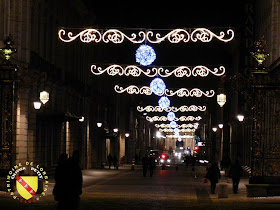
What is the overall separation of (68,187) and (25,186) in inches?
279

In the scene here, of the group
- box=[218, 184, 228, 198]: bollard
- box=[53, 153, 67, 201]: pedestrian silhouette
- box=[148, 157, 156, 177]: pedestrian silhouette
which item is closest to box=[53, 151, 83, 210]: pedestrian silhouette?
box=[53, 153, 67, 201]: pedestrian silhouette

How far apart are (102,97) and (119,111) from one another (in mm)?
17839

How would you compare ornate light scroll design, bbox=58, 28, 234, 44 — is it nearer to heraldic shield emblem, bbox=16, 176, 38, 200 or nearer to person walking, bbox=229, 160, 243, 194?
person walking, bbox=229, 160, 243, 194

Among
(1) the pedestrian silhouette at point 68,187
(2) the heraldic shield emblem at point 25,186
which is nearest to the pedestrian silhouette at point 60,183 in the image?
(1) the pedestrian silhouette at point 68,187

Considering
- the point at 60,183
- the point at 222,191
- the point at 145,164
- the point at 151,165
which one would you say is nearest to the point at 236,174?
the point at 222,191

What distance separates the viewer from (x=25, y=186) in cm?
2403

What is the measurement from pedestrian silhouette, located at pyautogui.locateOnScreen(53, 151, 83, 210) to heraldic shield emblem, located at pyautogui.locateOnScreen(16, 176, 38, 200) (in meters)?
6.51

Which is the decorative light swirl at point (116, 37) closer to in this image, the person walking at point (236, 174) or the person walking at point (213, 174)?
the person walking at point (213, 174)

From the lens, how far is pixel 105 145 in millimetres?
77562

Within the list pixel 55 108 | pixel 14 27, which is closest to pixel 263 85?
pixel 14 27

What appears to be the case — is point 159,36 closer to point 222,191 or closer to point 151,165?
point 222,191

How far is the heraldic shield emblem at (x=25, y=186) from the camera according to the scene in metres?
23.8

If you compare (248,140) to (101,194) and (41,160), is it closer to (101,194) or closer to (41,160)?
(41,160)

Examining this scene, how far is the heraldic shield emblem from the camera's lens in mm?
23783
